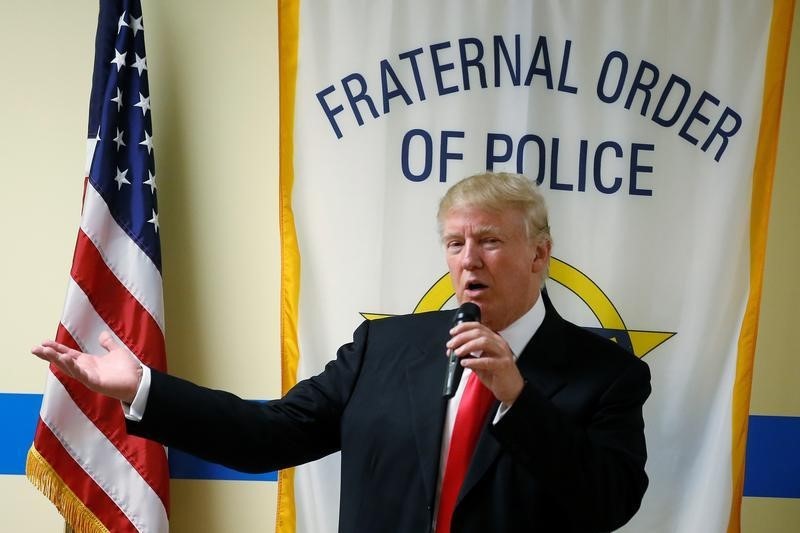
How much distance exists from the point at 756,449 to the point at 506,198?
5.12ft

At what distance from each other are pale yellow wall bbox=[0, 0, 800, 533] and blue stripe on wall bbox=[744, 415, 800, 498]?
35 millimetres

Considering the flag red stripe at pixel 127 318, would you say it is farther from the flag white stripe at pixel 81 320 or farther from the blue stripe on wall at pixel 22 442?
the blue stripe on wall at pixel 22 442

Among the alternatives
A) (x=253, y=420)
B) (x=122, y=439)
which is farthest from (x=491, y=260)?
(x=122, y=439)

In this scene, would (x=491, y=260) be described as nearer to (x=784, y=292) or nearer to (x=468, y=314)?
(x=468, y=314)

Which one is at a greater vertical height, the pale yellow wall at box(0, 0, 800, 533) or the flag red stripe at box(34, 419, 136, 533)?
the pale yellow wall at box(0, 0, 800, 533)

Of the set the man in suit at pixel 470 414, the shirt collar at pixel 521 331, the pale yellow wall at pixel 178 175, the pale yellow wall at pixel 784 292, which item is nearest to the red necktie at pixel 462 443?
the man in suit at pixel 470 414

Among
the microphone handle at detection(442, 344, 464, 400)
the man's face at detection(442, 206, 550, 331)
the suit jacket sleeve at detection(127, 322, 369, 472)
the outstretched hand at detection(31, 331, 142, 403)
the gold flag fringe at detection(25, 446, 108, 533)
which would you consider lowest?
the gold flag fringe at detection(25, 446, 108, 533)

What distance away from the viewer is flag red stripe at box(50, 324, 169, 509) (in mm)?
2473

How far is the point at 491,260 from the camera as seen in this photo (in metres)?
1.65

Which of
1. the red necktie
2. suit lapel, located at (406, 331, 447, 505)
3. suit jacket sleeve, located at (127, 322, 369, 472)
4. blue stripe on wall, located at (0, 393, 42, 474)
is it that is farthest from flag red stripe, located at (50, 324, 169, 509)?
the red necktie

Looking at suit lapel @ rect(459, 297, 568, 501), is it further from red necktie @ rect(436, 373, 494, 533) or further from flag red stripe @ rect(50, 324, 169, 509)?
flag red stripe @ rect(50, 324, 169, 509)

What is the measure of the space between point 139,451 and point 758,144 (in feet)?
6.72

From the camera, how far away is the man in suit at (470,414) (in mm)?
1475

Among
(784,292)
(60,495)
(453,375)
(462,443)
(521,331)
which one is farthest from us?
(784,292)
